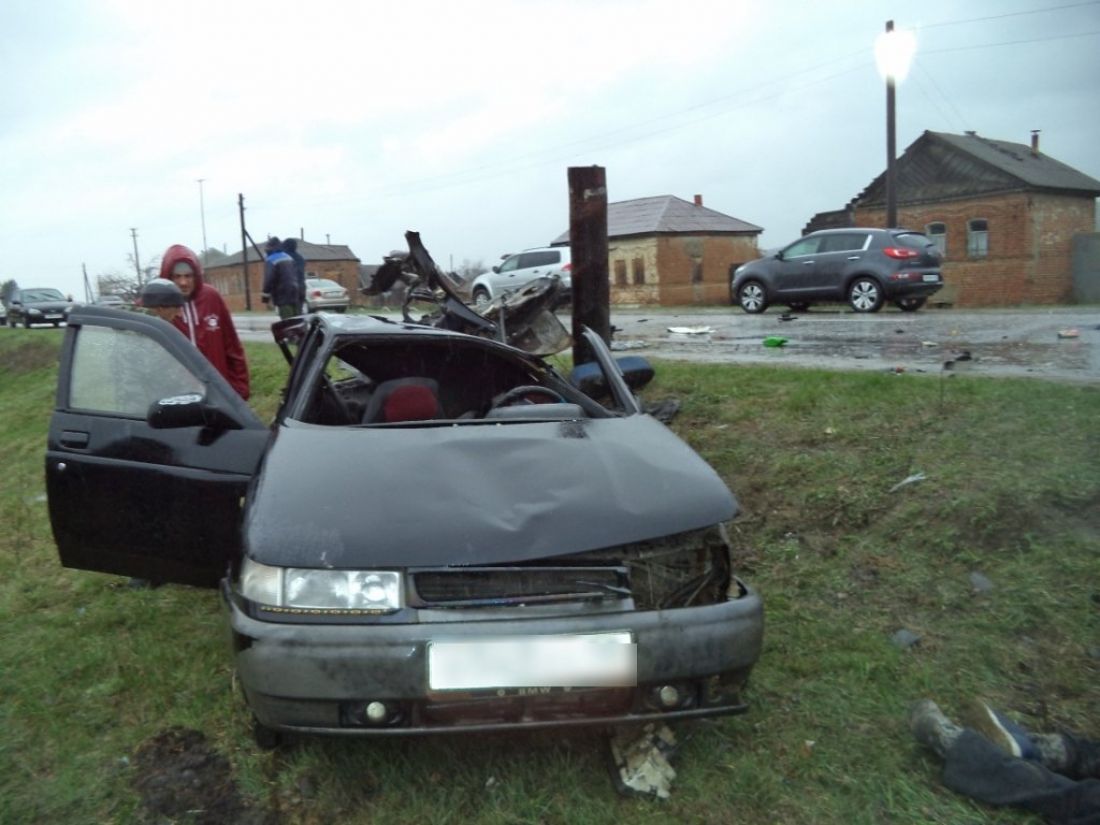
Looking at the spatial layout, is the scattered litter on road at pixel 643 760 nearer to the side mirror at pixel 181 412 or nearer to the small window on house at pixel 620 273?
Answer: the side mirror at pixel 181 412

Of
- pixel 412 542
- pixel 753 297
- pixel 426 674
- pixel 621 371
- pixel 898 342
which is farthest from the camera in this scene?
pixel 753 297

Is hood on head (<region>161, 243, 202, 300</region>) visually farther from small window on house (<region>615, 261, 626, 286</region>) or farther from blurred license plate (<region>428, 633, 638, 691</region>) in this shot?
small window on house (<region>615, 261, 626, 286</region>)

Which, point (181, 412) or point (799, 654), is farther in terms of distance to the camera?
point (799, 654)

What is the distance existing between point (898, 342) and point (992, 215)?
2868cm

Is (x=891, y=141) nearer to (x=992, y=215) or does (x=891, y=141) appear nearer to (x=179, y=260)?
(x=992, y=215)

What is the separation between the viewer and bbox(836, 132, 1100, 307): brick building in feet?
109

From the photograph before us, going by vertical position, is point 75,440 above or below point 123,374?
below

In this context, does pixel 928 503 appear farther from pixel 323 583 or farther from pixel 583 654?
pixel 323 583

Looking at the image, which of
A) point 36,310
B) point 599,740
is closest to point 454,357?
point 599,740

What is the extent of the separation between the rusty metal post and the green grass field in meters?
1.13

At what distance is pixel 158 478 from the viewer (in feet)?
12.1

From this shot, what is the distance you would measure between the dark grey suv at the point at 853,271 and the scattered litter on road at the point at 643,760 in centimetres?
1456

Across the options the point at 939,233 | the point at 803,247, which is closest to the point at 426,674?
the point at 803,247

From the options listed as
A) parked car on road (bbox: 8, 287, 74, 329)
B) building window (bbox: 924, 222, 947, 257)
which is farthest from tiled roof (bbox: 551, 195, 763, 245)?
parked car on road (bbox: 8, 287, 74, 329)
